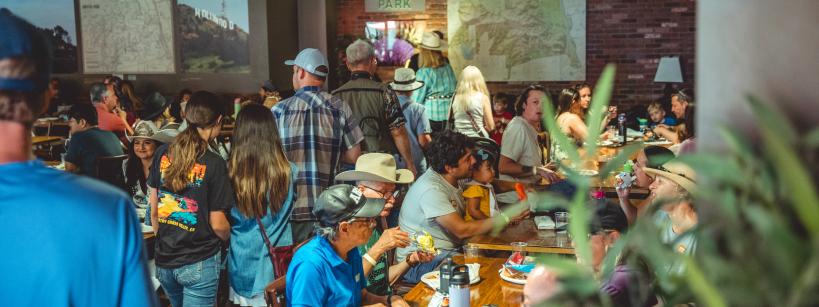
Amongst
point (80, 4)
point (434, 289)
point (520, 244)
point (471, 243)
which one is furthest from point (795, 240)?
point (80, 4)

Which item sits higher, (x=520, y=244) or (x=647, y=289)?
(x=647, y=289)

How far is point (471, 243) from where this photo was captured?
425cm

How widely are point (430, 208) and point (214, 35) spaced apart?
25.0ft

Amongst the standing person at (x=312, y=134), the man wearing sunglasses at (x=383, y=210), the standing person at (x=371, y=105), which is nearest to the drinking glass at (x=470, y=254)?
the man wearing sunglasses at (x=383, y=210)

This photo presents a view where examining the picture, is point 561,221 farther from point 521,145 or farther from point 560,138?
point 560,138

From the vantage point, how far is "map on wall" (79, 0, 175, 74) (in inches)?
451

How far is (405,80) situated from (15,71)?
5.66 metres

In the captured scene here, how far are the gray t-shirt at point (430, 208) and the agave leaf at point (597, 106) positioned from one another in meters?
3.44

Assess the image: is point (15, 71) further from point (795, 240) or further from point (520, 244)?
point (520, 244)

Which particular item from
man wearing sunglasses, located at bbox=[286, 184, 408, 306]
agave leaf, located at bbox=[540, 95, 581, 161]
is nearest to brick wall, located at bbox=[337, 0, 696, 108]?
man wearing sunglasses, located at bbox=[286, 184, 408, 306]

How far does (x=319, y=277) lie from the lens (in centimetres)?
305

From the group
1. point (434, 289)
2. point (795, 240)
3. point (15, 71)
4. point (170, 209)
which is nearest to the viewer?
point (795, 240)

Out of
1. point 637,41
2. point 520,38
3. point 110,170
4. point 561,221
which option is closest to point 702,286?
point 561,221

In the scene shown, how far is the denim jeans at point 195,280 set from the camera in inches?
152
